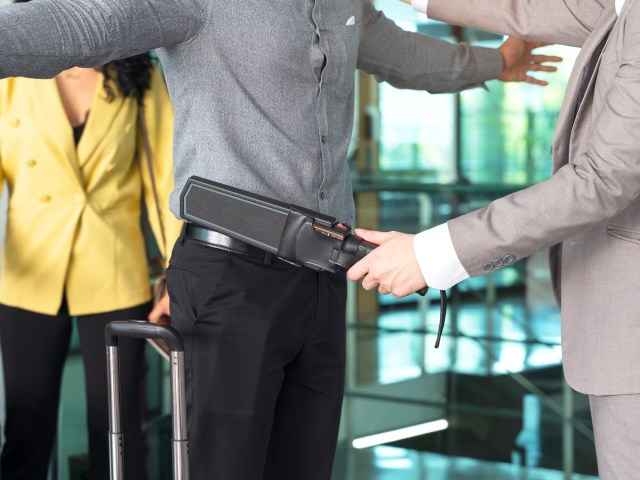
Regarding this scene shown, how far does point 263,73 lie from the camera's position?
153 centimetres

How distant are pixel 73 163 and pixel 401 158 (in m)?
2.85

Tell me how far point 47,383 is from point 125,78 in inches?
31.3

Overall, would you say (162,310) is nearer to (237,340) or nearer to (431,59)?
(237,340)

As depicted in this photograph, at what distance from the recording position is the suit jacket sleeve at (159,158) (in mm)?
2221

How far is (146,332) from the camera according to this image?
1.52 meters

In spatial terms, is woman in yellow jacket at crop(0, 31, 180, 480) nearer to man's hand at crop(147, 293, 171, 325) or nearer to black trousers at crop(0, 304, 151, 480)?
black trousers at crop(0, 304, 151, 480)

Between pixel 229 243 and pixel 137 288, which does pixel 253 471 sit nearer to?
pixel 229 243

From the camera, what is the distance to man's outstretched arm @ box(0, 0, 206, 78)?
4.11 ft

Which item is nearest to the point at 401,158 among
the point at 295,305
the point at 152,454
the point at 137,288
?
the point at 152,454

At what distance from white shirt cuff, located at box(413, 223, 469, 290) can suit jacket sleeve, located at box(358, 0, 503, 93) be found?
571mm

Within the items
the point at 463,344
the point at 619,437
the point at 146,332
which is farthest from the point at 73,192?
the point at 463,344

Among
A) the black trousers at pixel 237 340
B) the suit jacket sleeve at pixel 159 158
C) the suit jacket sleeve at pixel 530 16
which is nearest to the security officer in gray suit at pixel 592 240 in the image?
the black trousers at pixel 237 340

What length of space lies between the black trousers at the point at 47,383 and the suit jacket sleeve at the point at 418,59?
0.89 meters

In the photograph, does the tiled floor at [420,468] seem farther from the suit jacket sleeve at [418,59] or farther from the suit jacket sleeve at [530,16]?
the suit jacket sleeve at [530,16]
